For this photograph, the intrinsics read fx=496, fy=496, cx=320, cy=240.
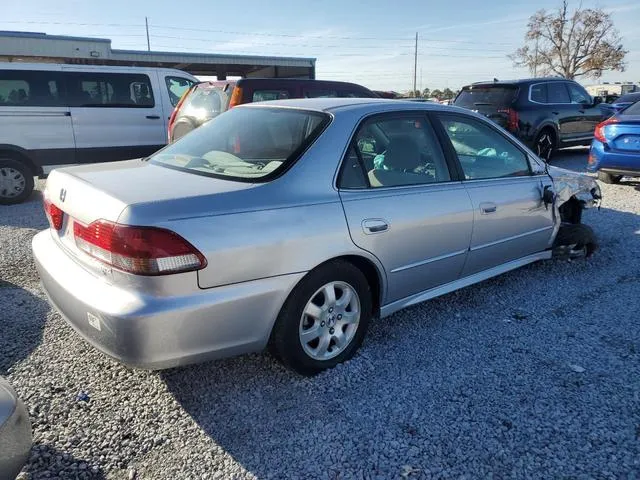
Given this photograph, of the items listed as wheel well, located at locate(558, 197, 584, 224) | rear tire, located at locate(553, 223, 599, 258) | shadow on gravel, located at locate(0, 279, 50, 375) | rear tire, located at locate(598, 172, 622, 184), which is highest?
wheel well, located at locate(558, 197, 584, 224)

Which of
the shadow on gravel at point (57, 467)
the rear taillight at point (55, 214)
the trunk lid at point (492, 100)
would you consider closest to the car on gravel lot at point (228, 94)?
the trunk lid at point (492, 100)

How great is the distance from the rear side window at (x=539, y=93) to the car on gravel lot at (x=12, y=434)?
32.3 ft

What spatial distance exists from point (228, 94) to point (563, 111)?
22.9 feet

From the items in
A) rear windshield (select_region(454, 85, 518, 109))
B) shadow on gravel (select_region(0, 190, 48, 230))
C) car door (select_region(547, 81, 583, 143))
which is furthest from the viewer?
car door (select_region(547, 81, 583, 143))

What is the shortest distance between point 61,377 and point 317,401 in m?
1.46

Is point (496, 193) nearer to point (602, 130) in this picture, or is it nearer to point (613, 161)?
point (613, 161)

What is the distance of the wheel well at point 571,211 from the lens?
482cm

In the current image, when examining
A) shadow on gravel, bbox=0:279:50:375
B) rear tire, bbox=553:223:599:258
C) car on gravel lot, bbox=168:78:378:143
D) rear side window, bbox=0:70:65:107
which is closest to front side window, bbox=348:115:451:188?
rear tire, bbox=553:223:599:258

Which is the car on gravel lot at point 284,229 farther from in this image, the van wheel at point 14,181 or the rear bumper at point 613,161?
the van wheel at point 14,181

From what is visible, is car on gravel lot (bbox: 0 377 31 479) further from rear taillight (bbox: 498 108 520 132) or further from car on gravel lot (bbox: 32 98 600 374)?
rear taillight (bbox: 498 108 520 132)

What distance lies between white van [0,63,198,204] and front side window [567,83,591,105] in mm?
8092

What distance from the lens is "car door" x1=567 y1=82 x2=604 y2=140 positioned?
10.5 meters

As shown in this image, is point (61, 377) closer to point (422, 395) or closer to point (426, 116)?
point (422, 395)

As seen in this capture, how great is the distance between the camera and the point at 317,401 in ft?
8.61
